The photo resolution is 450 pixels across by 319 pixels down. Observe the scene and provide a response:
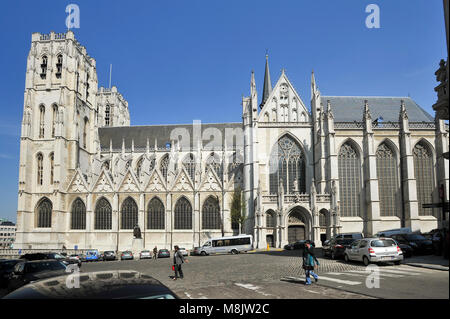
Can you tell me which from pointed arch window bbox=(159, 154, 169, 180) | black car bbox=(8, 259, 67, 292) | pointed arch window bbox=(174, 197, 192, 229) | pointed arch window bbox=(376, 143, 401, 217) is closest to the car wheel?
black car bbox=(8, 259, 67, 292)

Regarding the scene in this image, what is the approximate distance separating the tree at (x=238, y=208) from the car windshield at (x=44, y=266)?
88.7 ft

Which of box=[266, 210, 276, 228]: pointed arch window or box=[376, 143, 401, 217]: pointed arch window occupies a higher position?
box=[376, 143, 401, 217]: pointed arch window

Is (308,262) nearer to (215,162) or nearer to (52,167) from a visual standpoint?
(215,162)

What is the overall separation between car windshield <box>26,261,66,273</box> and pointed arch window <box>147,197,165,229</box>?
30.4 m

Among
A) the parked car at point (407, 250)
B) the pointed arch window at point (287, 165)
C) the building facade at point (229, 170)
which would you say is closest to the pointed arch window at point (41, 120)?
the building facade at point (229, 170)

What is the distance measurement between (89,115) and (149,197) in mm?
19662

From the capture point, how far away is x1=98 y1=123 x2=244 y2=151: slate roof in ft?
178

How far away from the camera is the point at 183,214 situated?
42812mm

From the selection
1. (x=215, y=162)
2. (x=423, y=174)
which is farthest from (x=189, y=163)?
(x=423, y=174)

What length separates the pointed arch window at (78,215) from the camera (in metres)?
44.2

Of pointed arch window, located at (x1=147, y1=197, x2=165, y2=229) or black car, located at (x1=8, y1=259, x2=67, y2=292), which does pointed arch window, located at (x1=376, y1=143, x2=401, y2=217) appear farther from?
black car, located at (x1=8, y1=259, x2=67, y2=292)

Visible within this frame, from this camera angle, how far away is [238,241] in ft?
112

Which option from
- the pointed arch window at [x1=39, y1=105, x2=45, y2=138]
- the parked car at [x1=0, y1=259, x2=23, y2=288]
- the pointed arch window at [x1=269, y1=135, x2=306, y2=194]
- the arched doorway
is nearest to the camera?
the parked car at [x1=0, y1=259, x2=23, y2=288]
